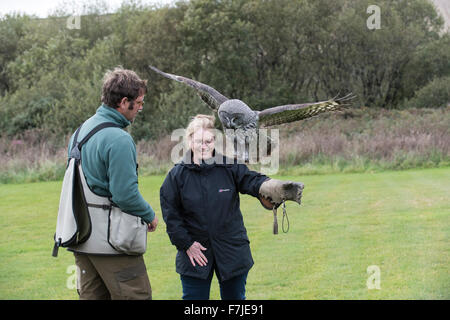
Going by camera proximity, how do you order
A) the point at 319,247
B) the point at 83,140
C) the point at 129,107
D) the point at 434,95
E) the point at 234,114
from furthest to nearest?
the point at 434,95 < the point at 319,247 < the point at 234,114 < the point at 129,107 < the point at 83,140

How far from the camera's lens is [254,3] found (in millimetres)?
25469

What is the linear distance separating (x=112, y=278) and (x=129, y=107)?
874 mm

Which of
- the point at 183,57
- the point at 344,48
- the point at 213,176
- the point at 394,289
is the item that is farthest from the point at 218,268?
the point at 344,48

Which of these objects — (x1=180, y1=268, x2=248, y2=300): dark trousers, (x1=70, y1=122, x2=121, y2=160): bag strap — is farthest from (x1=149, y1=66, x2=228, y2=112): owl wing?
(x1=180, y1=268, x2=248, y2=300): dark trousers

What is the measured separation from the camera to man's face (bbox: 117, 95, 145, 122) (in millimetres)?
3031

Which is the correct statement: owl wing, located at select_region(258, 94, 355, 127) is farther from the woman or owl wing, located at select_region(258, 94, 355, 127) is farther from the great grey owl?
the woman

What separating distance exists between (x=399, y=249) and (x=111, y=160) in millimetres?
4608

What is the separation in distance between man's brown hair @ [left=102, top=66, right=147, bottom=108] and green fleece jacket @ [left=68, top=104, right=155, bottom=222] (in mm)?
120

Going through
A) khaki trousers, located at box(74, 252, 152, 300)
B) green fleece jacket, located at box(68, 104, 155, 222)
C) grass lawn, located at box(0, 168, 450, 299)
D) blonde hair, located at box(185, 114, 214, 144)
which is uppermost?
blonde hair, located at box(185, 114, 214, 144)

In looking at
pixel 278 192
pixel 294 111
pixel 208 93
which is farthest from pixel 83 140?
pixel 294 111

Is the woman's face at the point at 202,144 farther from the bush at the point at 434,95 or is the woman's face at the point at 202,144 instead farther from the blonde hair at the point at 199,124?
the bush at the point at 434,95

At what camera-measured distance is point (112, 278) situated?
295 centimetres

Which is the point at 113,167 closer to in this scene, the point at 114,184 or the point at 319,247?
the point at 114,184

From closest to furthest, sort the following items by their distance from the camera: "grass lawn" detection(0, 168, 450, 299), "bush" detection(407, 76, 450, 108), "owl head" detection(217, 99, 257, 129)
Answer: "owl head" detection(217, 99, 257, 129) < "grass lawn" detection(0, 168, 450, 299) < "bush" detection(407, 76, 450, 108)
